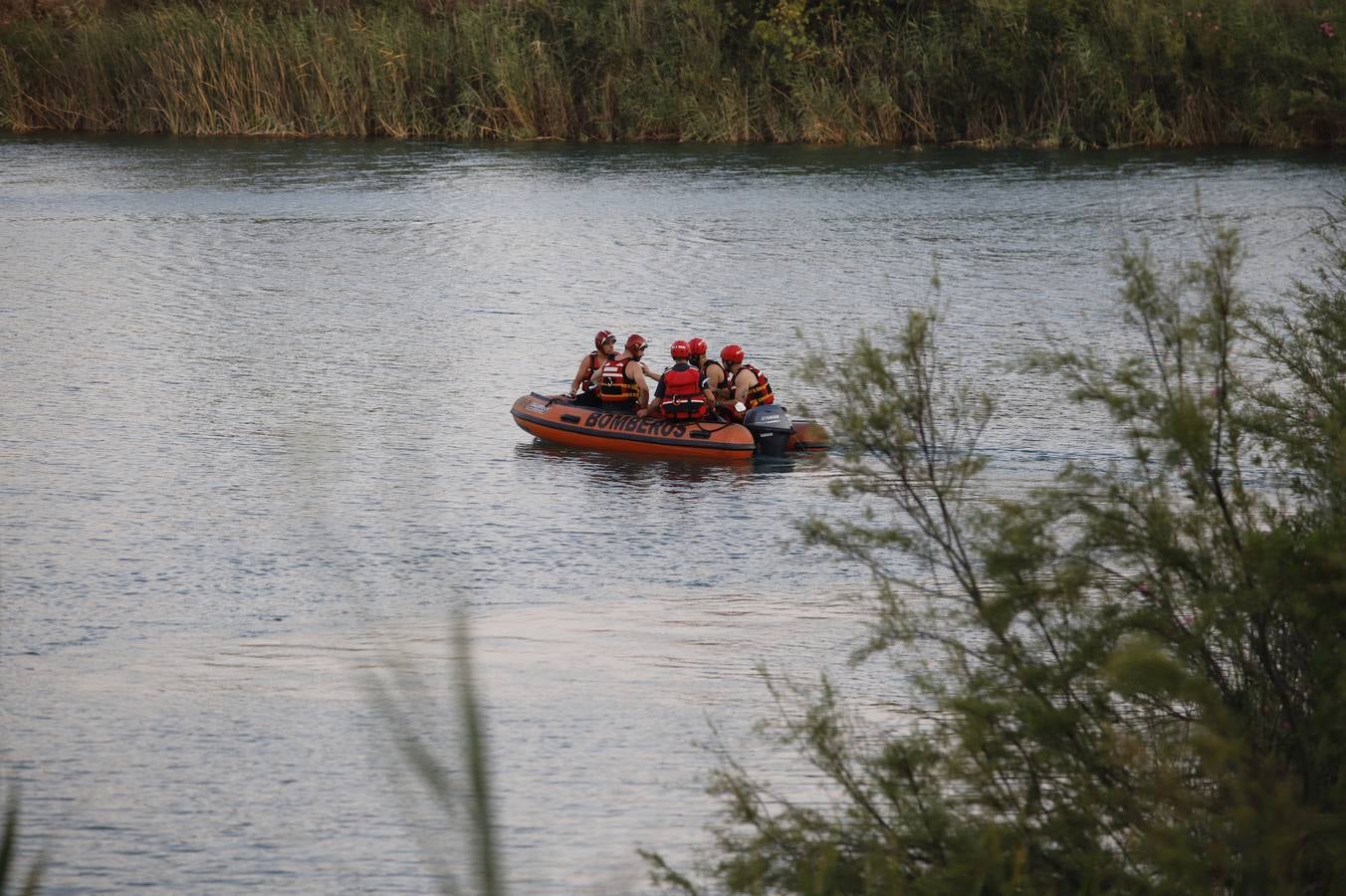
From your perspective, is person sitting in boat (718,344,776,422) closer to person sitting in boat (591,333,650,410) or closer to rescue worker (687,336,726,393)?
rescue worker (687,336,726,393)

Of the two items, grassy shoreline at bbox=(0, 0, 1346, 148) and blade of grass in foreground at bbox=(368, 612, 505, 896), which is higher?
grassy shoreline at bbox=(0, 0, 1346, 148)

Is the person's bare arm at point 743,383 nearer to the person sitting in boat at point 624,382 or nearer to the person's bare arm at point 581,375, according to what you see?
the person sitting in boat at point 624,382

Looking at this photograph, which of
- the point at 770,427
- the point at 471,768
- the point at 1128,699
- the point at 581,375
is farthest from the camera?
the point at 581,375

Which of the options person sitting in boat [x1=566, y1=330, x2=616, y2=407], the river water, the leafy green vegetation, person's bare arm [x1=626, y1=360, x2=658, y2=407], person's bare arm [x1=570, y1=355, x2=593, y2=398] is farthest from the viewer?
person's bare arm [x1=570, y1=355, x2=593, y2=398]

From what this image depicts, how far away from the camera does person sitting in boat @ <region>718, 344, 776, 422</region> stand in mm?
15156

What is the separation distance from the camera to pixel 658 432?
1525 centimetres

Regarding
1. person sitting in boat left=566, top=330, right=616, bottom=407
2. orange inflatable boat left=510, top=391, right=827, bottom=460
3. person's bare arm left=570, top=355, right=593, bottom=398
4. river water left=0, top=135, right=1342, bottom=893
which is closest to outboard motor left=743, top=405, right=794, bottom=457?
orange inflatable boat left=510, top=391, right=827, bottom=460

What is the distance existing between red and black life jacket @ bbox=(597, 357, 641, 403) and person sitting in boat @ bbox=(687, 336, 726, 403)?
59 cm

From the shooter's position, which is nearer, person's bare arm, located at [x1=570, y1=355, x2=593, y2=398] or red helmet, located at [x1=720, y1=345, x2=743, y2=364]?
red helmet, located at [x1=720, y1=345, x2=743, y2=364]

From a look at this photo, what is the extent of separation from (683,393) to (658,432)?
396mm

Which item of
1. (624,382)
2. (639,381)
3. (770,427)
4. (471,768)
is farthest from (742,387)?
(471,768)

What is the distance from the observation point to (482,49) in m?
36.3

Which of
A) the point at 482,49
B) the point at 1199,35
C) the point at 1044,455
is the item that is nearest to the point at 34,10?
the point at 482,49

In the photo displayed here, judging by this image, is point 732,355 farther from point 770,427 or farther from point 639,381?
point 639,381
